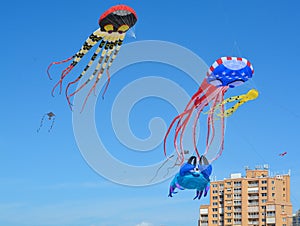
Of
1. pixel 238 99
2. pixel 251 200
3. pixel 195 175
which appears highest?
pixel 251 200

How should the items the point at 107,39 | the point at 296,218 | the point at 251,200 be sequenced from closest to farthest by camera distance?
the point at 107,39, the point at 251,200, the point at 296,218

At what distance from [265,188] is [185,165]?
194ft

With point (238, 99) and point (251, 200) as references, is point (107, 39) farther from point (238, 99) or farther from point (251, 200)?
point (251, 200)

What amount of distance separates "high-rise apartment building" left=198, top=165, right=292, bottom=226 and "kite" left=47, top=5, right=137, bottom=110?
65.1 metres

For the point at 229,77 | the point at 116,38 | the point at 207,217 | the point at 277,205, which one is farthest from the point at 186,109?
the point at 207,217

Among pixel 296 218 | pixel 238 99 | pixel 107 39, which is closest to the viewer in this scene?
pixel 107 39

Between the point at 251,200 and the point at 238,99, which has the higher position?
the point at 251,200

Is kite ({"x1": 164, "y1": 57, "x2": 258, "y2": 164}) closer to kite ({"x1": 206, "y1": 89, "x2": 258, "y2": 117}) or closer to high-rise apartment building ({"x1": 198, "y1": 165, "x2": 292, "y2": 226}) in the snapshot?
kite ({"x1": 206, "y1": 89, "x2": 258, "y2": 117})

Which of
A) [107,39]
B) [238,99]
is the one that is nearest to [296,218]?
[238,99]

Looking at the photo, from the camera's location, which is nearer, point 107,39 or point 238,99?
point 107,39

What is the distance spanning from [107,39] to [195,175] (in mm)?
9984

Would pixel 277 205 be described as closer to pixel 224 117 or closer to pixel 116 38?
pixel 224 117

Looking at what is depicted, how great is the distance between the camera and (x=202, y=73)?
112 ft

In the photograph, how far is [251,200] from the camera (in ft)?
303
